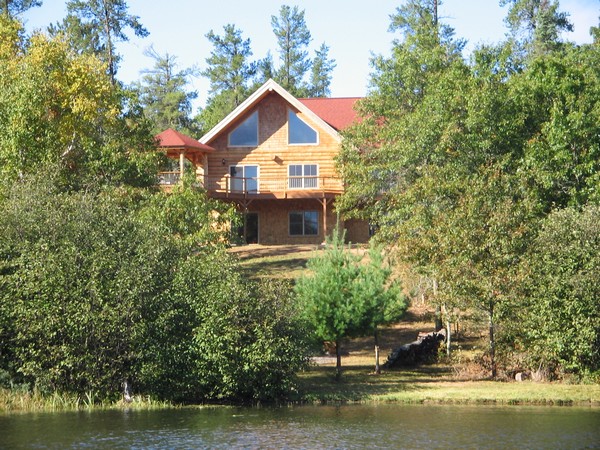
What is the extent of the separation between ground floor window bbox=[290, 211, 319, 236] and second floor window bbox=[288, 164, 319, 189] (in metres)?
2.17

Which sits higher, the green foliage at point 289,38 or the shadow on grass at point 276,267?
the green foliage at point 289,38

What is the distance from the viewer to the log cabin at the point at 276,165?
2016 inches

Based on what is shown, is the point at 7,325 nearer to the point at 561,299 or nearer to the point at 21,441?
the point at 21,441

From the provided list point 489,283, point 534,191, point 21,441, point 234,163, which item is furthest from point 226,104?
point 21,441

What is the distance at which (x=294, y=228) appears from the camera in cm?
5325

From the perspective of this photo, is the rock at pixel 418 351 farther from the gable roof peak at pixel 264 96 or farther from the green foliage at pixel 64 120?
the gable roof peak at pixel 264 96

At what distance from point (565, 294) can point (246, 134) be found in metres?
26.6

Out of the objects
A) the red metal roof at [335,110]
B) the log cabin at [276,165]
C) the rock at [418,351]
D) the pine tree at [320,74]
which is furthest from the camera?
the pine tree at [320,74]

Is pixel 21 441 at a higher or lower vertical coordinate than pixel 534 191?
lower

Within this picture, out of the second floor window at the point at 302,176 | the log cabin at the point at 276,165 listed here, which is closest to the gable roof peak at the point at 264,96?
the log cabin at the point at 276,165

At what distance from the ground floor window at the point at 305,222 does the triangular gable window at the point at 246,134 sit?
15.4 feet

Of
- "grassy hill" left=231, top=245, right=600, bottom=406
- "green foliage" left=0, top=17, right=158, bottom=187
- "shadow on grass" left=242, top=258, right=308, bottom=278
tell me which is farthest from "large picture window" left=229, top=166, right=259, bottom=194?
"grassy hill" left=231, top=245, right=600, bottom=406

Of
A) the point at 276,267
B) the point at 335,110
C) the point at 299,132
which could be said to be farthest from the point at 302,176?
the point at 276,267

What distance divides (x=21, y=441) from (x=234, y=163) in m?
32.1
